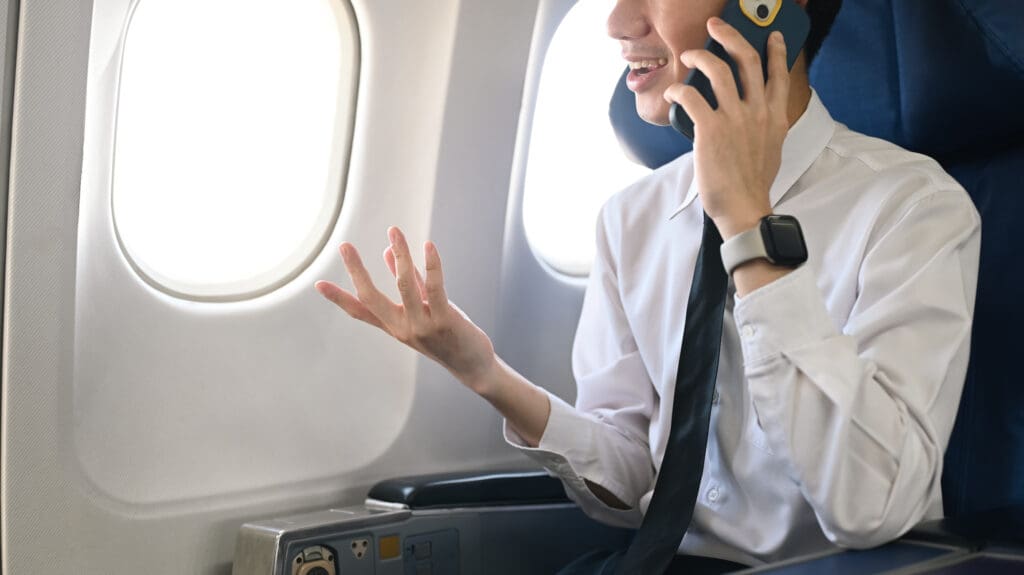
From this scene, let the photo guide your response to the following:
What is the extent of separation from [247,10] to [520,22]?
20.8 inches

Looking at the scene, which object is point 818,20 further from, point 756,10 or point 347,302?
point 347,302

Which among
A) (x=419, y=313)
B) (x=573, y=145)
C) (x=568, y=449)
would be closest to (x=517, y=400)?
(x=568, y=449)

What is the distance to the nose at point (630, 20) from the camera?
63.7 inches

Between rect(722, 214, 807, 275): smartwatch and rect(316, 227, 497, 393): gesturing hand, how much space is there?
41 cm

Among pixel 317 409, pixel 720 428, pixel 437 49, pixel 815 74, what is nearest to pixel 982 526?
pixel 720 428

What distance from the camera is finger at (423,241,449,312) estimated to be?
55.5 inches

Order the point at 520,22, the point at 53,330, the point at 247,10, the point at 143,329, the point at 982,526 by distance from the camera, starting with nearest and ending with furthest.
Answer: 1. the point at 982,526
2. the point at 53,330
3. the point at 143,329
4. the point at 247,10
5. the point at 520,22

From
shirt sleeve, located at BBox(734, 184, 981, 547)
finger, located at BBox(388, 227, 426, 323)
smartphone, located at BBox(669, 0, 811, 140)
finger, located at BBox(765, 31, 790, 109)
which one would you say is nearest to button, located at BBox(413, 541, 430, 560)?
finger, located at BBox(388, 227, 426, 323)

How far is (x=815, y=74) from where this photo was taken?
1739 millimetres

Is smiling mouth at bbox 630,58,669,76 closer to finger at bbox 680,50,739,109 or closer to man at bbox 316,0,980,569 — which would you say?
man at bbox 316,0,980,569

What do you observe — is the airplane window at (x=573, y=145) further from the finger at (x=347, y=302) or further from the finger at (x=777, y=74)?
the finger at (x=777, y=74)

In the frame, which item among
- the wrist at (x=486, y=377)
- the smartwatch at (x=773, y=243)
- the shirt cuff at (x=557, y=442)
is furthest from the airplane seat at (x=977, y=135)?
the wrist at (x=486, y=377)

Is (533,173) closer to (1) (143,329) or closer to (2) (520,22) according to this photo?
(2) (520,22)

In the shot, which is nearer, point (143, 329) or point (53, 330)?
point (53, 330)
